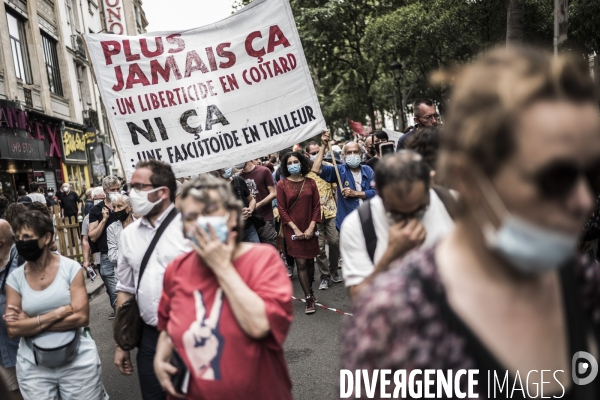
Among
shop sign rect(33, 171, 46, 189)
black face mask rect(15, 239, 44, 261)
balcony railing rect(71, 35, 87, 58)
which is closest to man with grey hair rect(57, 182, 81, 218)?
shop sign rect(33, 171, 46, 189)

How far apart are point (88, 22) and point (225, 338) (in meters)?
35.1

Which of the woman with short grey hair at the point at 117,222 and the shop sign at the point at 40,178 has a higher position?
the shop sign at the point at 40,178

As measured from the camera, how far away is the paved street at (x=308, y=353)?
508 cm

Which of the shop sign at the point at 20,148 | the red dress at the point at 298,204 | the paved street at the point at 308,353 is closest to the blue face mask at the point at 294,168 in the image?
the red dress at the point at 298,204

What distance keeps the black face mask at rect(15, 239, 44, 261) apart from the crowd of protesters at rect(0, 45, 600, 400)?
1cm

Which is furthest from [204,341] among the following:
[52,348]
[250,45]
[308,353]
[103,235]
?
[103,235]

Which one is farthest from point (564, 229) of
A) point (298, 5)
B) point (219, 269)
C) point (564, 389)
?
point (298, 5)

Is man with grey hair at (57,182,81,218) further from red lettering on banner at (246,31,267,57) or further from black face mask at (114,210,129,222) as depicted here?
red lettering on banner at (246,31,267,57)

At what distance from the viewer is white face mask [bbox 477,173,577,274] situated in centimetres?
122

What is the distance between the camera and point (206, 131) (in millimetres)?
6305

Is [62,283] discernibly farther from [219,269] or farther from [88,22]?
[88,22]

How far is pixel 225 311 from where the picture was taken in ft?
Result: 8.04

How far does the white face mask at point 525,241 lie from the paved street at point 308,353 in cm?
305

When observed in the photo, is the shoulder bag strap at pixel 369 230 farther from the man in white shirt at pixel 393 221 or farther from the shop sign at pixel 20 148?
the shop sign at pixel 20 148
